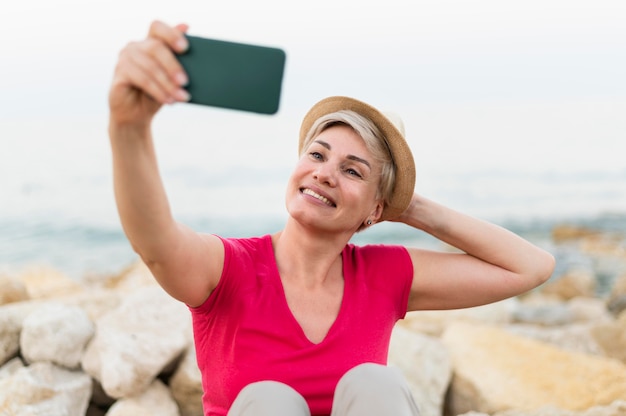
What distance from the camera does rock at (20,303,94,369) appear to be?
375cm

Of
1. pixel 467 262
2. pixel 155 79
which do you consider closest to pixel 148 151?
pixel 155 79

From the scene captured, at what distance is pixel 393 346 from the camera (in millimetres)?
4266

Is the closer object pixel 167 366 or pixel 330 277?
pixel 330 277

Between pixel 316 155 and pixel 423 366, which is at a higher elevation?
pixel 316 155

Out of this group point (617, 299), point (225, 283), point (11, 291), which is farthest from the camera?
point (617, 299)

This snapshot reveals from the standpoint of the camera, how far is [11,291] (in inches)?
196

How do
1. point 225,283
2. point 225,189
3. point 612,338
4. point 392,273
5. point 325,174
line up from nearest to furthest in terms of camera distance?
point 225,283 → point 325,174 → point 392,273 → point 612,338 → point 225,189

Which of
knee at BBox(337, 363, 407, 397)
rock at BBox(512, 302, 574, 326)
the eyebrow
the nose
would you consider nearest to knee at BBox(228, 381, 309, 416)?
knee at BBox(337, 363, 407, 397)

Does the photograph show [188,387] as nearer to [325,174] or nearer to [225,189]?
[325,174]

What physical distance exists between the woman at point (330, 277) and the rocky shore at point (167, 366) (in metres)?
1.20

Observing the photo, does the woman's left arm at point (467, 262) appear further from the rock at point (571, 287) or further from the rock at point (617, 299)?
the rock at point (571, 287)

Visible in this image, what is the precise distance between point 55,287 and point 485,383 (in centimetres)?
484

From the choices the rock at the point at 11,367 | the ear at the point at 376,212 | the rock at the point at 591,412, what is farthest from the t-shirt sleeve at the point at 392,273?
the rock at the point at 11,367

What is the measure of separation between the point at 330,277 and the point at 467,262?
0.52 metres
